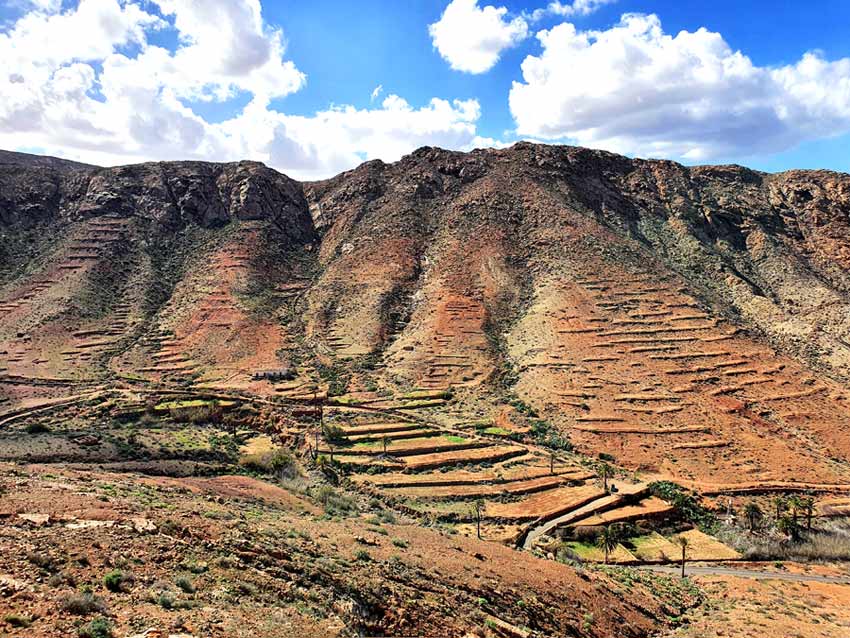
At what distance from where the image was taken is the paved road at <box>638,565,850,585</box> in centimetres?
3347

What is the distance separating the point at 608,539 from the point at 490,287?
156ft

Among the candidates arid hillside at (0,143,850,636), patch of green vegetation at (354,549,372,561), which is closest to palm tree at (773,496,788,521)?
arid hillside at (0,143,850,636)

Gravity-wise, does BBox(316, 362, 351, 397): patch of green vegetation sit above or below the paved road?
above

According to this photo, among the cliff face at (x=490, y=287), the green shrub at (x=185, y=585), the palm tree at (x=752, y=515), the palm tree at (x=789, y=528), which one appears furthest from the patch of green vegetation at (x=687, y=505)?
the green shrub at (x=185, y=585)

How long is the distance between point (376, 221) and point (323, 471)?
61.2 m

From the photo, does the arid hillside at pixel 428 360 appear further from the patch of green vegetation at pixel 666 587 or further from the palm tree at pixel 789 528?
the palm tree at pixel 789 528

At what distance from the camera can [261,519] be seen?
22.5m

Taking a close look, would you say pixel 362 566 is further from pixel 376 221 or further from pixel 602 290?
pixel 376 221

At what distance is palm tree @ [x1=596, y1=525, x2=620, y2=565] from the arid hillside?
79 cm

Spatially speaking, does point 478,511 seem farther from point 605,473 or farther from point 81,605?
point 81,605

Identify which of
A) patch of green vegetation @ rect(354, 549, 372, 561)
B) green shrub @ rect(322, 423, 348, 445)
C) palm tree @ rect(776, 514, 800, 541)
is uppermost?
patch of green vegetation @ rect(354, 549, 372, 561)

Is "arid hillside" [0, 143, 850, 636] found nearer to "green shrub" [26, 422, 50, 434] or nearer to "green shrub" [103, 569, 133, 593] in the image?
"green shrub" [103, 569, 133, 593]

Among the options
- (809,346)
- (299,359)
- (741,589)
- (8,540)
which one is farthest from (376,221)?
(8,540)

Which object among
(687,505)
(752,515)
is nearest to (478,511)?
Result: (687,505)
